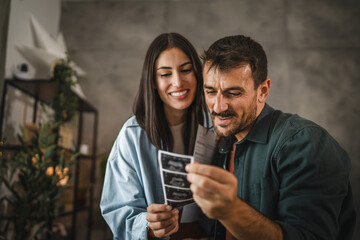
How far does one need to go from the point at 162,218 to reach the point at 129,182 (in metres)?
0.40

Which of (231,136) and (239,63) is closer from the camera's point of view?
(239,63)

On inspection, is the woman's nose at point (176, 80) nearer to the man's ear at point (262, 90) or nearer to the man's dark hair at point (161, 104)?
the man's dark hair at point (161, 104)

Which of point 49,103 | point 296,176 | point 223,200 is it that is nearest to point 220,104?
point 296,176

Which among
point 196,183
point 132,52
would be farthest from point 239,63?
point 132,52

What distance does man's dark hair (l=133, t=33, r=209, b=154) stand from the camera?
1536 millimetres

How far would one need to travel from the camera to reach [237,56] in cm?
116

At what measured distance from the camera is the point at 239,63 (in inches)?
45.8

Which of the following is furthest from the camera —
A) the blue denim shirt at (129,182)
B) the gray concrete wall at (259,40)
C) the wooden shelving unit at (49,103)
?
the gray concrete wall at (259,40)

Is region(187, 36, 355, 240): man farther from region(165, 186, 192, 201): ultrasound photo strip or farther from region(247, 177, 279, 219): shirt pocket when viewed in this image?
region(165, 186, 192, 201): ultrasound photo strip

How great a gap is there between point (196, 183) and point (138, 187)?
2.45 ft

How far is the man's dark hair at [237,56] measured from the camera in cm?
116

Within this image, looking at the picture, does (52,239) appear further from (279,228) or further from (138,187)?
(279,228)

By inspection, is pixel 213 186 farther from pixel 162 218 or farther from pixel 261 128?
pixel 261 128

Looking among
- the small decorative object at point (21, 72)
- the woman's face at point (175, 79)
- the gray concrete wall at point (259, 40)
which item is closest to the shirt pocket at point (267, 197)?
the woman's face at point (175, 79)
